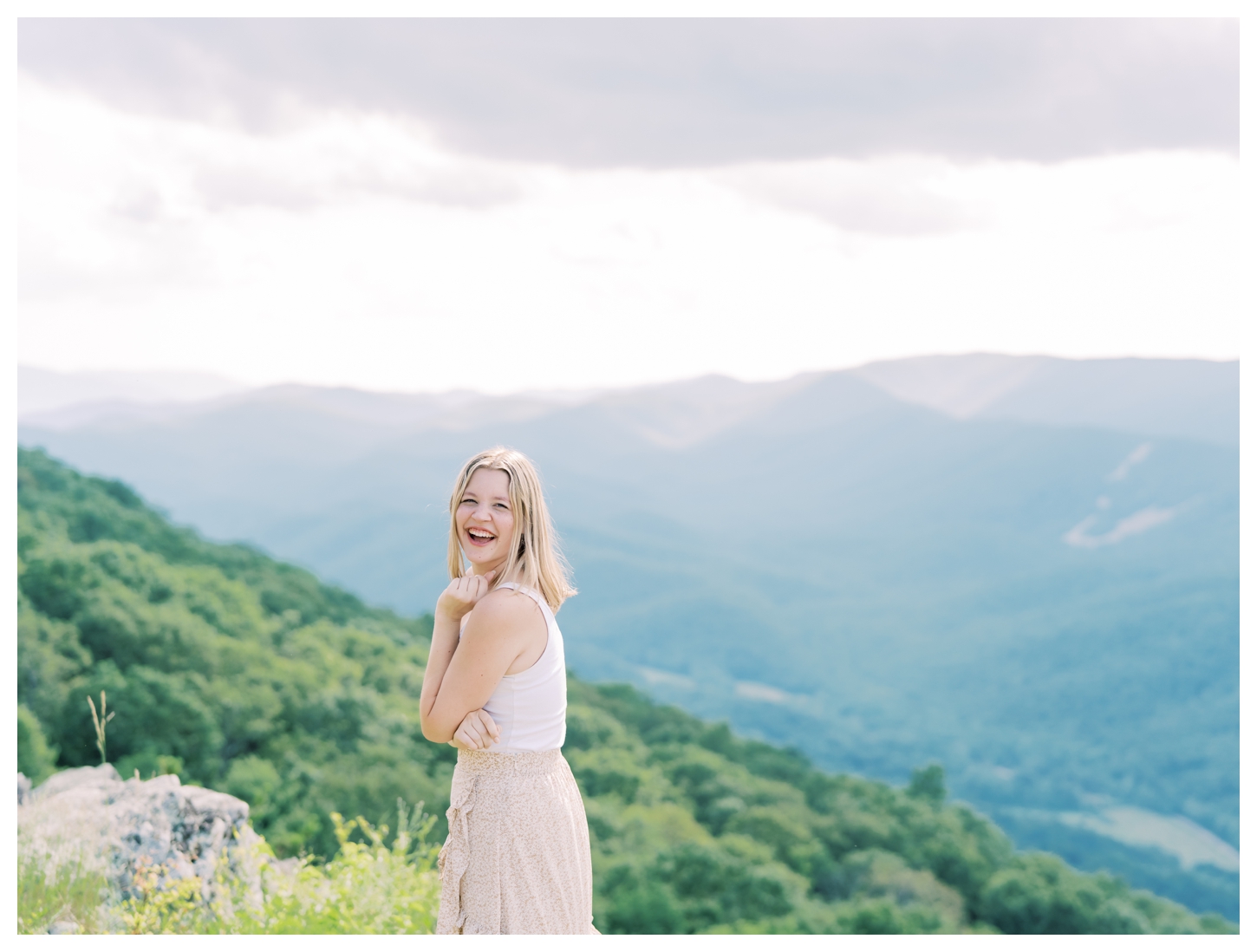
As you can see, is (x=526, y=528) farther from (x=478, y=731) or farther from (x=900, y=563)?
(x=900, y=563)

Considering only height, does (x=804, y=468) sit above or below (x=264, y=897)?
above

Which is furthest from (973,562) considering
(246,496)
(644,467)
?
(246,496)

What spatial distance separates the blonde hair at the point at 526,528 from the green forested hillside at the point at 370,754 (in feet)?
10.8

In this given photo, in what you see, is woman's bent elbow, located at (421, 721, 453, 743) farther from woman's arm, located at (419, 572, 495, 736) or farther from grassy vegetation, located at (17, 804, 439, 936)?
grassy vegetation, located at (17, 804, 439, 936)

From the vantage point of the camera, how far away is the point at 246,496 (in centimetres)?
15388

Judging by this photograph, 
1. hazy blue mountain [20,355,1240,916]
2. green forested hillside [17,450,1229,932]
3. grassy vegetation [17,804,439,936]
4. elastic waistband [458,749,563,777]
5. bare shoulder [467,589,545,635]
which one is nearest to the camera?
bare shoulder [467,589,545,635]

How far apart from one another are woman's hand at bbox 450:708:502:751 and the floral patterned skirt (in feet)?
0.24

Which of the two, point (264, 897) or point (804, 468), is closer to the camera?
point (264, 897)

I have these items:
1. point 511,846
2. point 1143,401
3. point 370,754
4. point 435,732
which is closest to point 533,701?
point 435,732

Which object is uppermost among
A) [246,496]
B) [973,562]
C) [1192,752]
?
[246,496]

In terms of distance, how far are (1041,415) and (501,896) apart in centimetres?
20648

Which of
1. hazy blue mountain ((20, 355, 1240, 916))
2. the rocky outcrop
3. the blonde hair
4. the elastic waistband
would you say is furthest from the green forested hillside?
hazy blue mountain ((20, 355, 1240, 916))

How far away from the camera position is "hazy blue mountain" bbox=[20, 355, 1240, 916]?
71.8 metres
